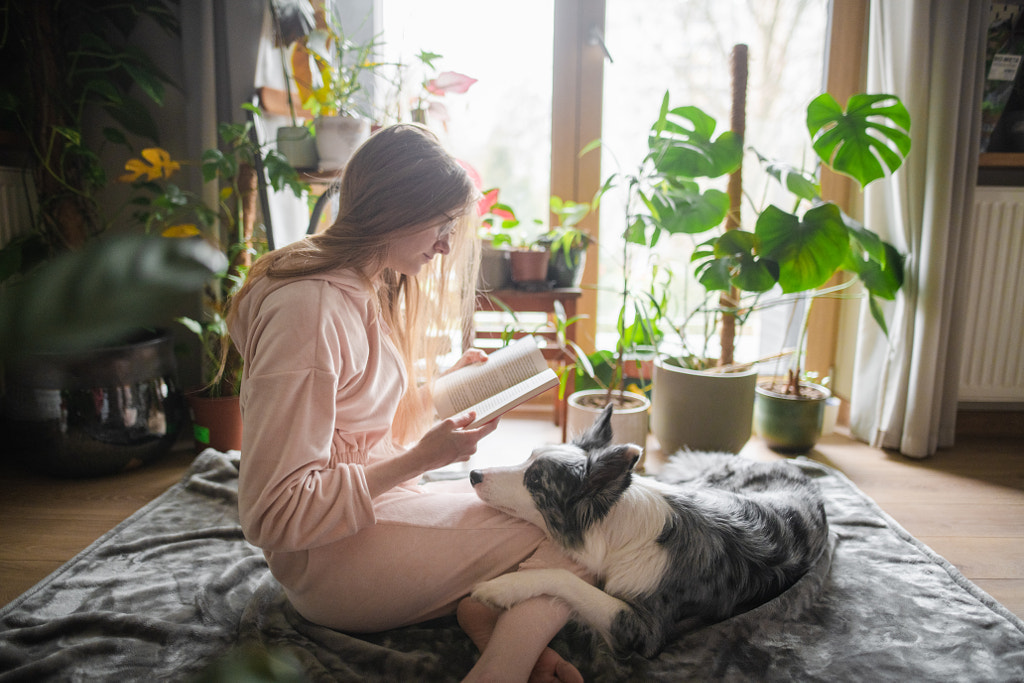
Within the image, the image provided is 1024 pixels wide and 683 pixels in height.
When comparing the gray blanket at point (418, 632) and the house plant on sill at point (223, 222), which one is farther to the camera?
the house plant on sill at point (223, 222)

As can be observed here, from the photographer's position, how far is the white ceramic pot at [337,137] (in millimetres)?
1972

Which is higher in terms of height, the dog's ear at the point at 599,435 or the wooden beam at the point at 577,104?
the wooden beam at the point at 577,104

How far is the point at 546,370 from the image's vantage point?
1.26 meters

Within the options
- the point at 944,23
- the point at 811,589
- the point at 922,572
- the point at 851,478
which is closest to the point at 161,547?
the point at 811,589

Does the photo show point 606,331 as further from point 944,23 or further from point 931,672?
point 931,672

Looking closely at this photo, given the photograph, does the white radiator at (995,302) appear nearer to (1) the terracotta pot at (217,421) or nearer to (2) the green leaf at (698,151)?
(2) the green leaf at (698,151)

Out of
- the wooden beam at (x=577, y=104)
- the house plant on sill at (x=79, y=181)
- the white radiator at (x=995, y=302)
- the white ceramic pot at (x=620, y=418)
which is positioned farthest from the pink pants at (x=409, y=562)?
the white radiator at (x=995, y=302)

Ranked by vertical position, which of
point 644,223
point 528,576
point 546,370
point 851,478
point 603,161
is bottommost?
point 851,478

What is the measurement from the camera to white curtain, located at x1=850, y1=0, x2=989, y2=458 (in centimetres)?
201

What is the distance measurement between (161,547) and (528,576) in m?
0.95

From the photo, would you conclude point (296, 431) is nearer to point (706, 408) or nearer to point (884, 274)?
point (706, 408)

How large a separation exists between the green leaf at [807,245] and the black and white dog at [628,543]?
2.84 ft

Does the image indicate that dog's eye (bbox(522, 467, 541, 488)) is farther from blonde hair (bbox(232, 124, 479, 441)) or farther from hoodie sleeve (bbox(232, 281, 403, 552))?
blonde hair (bbox(232, 124, 479, 441))

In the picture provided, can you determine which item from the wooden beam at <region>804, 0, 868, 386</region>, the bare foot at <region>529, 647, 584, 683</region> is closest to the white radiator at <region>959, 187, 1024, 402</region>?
the wooden beam at <region>804, 0, 868, 386</region>
